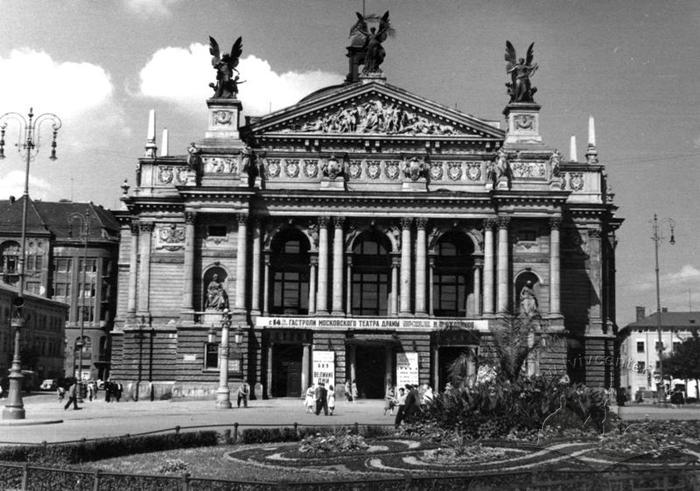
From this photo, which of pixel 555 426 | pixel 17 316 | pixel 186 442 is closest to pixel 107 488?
pixel 186 442

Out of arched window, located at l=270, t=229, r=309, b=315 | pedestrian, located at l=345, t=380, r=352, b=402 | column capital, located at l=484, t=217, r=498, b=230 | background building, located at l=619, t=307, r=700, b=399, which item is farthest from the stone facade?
background building, located at l=619, t=307, r=700, b=399

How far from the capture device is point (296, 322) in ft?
233

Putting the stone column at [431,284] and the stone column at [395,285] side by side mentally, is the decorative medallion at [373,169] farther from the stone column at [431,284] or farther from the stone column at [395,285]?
the stone column at [431,284]

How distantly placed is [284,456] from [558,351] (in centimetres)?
4630

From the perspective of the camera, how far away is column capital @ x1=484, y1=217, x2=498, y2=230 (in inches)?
2852

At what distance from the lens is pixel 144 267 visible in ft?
244

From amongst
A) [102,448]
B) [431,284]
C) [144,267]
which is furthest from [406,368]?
[102,448]

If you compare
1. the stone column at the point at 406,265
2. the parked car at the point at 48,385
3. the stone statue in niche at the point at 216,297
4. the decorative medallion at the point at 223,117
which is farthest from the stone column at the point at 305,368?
the parked car at the point at 48,385

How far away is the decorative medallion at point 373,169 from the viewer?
73750mm

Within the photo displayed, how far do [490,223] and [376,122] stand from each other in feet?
36.5

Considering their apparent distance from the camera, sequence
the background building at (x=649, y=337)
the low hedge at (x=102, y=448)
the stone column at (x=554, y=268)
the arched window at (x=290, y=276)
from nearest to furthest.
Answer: the low hedge at (x=102, y=448) < the stone column at (x=554, y=268) < the arched window at (x=290, y=276) < the background building at (x=649, y=337)

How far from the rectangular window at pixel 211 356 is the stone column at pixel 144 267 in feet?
20.1

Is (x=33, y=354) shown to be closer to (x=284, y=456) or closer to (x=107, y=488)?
(x=284, y=456)

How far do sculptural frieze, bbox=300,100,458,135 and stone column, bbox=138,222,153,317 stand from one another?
1378cm
